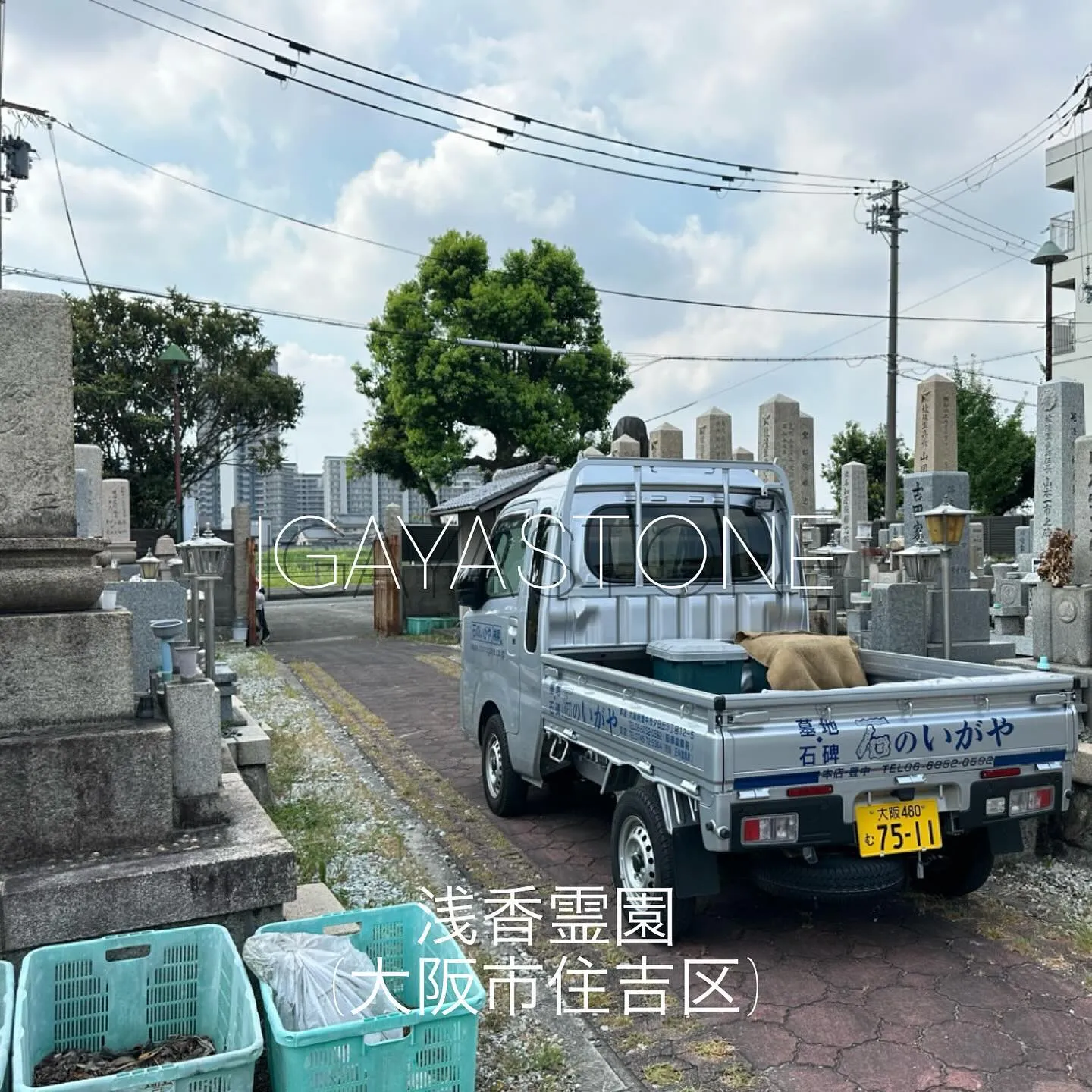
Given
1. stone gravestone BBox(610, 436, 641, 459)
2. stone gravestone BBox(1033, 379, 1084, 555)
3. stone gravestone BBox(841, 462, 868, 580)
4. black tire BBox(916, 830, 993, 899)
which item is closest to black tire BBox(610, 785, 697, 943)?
black tire BBox(916, 830, 993, 899)

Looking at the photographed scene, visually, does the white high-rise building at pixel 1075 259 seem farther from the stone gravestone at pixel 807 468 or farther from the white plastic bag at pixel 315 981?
the white plastic bag at pixel 315 981

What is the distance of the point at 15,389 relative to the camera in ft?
11.6

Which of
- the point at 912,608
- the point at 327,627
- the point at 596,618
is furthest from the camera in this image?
the point at 327,627

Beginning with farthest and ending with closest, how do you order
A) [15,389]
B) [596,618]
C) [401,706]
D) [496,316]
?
[496,316]
[401,706]
[596,618]
[15,389]

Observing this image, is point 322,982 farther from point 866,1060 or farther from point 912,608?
point 912,608

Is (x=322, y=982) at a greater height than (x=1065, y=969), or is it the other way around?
(x=322, y=982)

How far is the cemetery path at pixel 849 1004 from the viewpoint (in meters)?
3.23

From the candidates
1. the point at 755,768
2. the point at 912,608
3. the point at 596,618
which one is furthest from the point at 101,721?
the point at 912,608

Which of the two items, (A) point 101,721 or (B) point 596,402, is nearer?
(A) point 101,721

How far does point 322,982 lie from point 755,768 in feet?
5.93

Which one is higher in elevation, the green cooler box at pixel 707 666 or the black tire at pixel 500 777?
the green cooler box at pixel 707 666

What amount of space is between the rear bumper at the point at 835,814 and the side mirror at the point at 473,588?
317cm

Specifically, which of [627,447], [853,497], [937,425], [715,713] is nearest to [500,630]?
[715,713]

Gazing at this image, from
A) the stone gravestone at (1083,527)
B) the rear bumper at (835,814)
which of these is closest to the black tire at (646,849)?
the rear bumper at (835,814)
